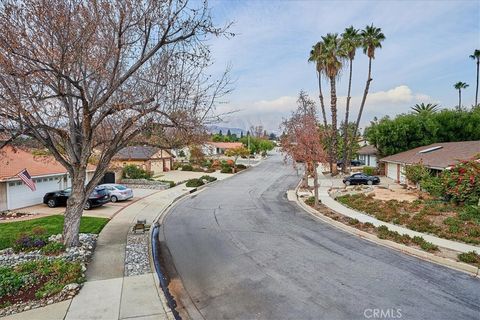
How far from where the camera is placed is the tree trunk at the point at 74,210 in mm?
11539

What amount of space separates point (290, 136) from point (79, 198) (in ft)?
58.6

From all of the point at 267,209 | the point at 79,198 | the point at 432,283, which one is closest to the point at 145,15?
the point at 79,198

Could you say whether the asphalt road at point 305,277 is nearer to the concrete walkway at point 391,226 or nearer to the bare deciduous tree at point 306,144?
the concrete walkway at point 391,226

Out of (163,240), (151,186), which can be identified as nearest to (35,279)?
(163,240)

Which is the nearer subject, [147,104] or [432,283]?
[432,283]

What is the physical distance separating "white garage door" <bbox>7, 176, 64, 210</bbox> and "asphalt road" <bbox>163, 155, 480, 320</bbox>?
438 inches

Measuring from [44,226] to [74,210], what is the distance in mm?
4971

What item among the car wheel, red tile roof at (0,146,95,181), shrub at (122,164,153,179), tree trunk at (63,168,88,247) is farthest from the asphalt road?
shrub at (122,164,153,179)

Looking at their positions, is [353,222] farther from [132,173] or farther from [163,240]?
[132,173]

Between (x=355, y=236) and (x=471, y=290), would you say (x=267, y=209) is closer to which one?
(x=355, y=236)

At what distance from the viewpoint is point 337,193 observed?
27.4 m

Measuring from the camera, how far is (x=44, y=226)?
1509cm

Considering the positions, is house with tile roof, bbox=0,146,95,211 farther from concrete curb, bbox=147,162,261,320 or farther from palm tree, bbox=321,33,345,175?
palm tree, bbox=321,33,345,175

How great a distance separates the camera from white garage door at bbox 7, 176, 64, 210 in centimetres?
1972
